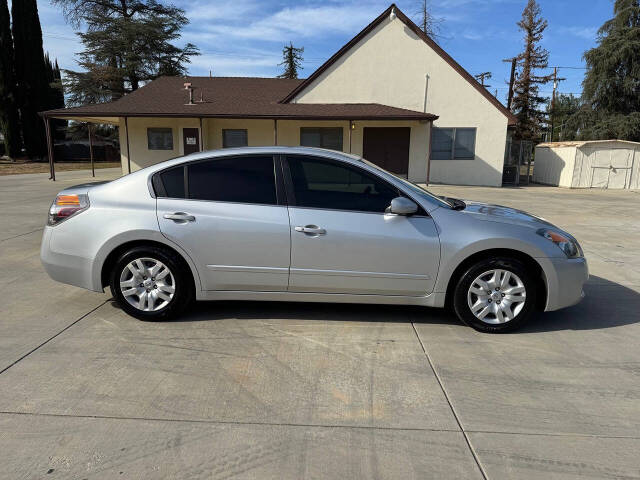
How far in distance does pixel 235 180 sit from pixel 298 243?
0.85 meters

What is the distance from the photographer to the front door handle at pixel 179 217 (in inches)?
159

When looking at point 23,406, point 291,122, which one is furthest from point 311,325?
point 291,122

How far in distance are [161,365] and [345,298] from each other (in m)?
1.67

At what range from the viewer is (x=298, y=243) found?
3.96 metres

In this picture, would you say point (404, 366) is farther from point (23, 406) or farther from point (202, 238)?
point (23, 406)

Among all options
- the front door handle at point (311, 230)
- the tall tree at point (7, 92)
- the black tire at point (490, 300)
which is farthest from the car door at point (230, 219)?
the tall tree at point (7, 92)

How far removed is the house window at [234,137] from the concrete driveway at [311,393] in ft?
58.8

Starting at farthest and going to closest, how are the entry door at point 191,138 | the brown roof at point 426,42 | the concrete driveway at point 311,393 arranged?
the entry door at point 191,138 → the brown roof at point 426,42 → the concrete driveway at point 311,393

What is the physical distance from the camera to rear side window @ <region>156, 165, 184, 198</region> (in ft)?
13.6

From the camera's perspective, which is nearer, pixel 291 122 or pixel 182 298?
pixel 182 298

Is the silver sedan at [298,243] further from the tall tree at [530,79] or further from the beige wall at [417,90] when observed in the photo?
the tall tree at [530,79]

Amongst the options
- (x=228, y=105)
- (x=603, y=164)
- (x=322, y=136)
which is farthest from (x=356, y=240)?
(x=603, y=164)

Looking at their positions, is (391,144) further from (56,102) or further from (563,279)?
(56,102)

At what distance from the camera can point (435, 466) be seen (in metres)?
2.35
